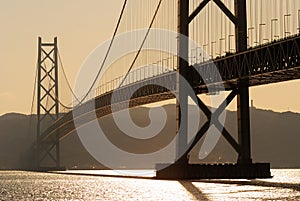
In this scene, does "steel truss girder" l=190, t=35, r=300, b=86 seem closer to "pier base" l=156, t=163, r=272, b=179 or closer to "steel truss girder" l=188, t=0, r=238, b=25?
"steel truss girder" l=188, t=0, r=238, b=25

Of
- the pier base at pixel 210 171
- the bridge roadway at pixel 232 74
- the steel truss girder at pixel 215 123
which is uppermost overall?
the bridge roadway at pixel 232 74

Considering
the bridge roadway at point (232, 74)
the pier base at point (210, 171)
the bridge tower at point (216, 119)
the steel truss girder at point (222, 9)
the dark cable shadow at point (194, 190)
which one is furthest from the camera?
the steel truss girder at point (222, 9)

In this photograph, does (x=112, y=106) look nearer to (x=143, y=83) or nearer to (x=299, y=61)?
(x=143, y=83)

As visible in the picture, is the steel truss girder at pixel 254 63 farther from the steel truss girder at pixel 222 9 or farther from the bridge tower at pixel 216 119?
the steel truss girder at pixel 222 9

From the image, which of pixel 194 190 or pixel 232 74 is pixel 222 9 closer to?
pixel 232 74

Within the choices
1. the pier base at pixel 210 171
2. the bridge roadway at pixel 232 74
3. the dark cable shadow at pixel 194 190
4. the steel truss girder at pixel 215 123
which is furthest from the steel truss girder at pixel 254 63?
the dark cable shadow at pixel 194 190

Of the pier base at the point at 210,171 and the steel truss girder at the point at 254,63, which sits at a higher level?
the steel truss girder at the point at 254,63

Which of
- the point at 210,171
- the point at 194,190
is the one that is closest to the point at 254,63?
the point at 194,190

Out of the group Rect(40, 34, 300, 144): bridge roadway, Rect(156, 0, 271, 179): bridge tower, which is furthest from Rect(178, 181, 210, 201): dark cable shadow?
Rect(40, 34, 300, 144): bridge roadway
